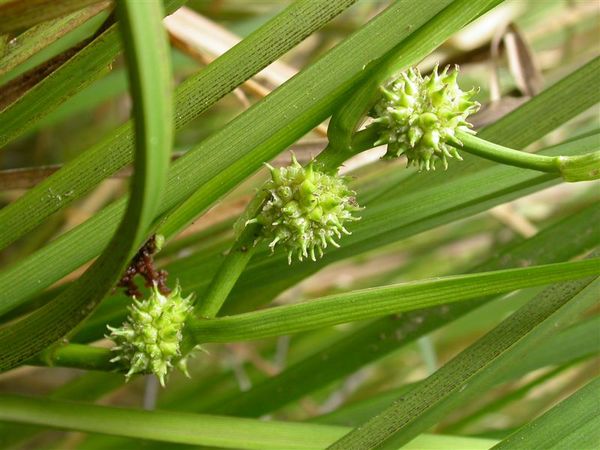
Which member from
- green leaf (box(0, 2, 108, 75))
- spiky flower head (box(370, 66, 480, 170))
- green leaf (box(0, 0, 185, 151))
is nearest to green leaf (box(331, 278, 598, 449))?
spiky flower head (box(370, 66, 480, 170))

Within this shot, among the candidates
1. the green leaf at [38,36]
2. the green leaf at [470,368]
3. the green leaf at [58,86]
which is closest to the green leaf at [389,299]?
the green leaf at [470,368]

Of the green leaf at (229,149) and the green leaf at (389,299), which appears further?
the green leaf at (229,149)

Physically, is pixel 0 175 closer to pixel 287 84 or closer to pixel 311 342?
pixel 287 84

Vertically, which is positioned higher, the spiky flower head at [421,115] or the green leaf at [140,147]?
the spiky flower head at [421,115]

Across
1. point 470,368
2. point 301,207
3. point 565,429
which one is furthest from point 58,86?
point 565,429

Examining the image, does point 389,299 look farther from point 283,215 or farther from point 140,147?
point 140,147

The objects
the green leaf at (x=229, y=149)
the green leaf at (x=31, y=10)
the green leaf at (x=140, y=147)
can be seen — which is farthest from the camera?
the green leaf at (x=229, y=149)

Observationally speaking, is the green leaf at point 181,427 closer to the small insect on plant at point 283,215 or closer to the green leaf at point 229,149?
the small insect on plant at point 283,215
